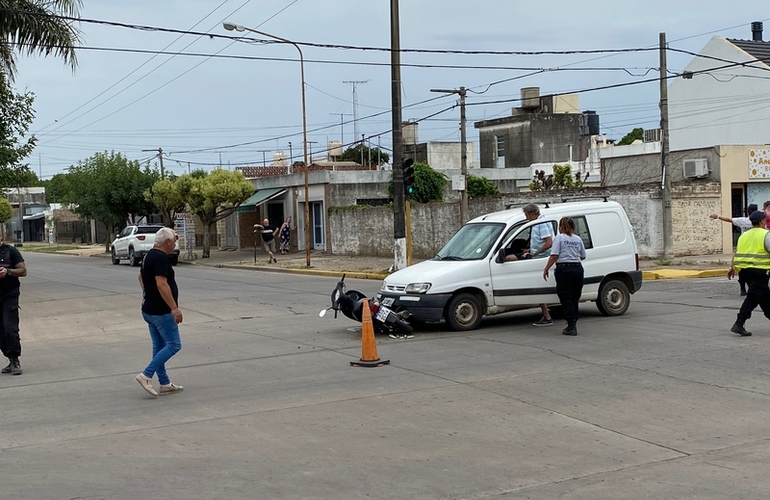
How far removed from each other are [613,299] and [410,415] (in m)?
7.44

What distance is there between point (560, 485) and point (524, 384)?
11.0 ft

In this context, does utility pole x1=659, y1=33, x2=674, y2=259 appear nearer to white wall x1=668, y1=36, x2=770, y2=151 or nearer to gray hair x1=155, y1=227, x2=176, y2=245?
gray hair x1=155, y1=227, x2=176, y2=245

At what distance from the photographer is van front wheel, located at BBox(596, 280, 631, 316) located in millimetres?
14531

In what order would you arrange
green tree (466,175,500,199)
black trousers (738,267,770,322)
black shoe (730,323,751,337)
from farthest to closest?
1. green tree (466,175,500,199)
2. black shoe (730,323,751,337)
3. black trousers (738,267,770,322)

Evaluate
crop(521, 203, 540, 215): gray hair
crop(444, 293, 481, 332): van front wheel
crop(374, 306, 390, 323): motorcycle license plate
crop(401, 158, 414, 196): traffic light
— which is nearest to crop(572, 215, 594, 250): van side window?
crop(521, 203, 540, 215): gray hair

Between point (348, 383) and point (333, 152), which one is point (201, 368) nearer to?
point (348, 383)

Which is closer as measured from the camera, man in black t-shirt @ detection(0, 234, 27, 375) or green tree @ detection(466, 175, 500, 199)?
man in black t-shirt @ detection(0, 234, 27, 375)

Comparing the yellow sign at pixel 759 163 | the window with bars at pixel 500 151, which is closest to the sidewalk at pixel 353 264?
the yellow sign at pixel 759 163

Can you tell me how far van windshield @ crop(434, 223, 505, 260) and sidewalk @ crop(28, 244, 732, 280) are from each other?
32.5 ft

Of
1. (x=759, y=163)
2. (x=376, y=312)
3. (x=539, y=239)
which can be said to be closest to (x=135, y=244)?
(x=759, y=163)

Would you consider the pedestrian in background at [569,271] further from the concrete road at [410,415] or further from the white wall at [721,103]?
the white wall at [721,103]

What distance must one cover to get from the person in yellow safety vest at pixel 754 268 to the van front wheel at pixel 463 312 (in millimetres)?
3697

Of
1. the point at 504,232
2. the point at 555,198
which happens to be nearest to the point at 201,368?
the point at 504,232

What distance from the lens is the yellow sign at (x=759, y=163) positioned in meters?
29.1
